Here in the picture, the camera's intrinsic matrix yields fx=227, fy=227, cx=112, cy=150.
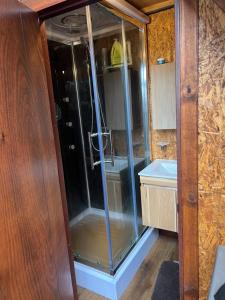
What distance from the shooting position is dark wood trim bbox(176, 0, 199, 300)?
0.89m

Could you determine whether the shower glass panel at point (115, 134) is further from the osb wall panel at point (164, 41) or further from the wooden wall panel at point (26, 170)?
the wooden wall panel at point (26, 170)

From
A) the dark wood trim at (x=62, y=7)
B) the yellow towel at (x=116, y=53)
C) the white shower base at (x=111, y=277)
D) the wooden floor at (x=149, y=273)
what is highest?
the yellow towel at (x=116, y=53)

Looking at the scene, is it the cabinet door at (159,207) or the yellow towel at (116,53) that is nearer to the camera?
the cabinet door at (159,207)

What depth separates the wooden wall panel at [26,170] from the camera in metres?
0.96

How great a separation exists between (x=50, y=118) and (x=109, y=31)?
153cm

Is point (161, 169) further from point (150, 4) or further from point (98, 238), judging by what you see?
Result: point (150, 4)

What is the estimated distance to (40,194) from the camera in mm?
1162

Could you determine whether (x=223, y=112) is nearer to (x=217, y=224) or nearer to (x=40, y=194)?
(x=217, y=224)

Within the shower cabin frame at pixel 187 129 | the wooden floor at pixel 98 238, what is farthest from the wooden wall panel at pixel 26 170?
the wooden floor at pixel 98 238

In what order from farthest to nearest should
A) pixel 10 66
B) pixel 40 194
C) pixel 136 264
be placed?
pixel 136 264
pixel 40 194
pixel 10 66

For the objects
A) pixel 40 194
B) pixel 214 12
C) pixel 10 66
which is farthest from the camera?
pixel 40 194

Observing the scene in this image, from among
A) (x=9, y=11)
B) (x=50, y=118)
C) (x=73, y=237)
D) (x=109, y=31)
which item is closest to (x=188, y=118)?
(x=50, y=118)

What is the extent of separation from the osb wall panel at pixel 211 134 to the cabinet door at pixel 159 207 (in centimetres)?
114

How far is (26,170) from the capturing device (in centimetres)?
106
